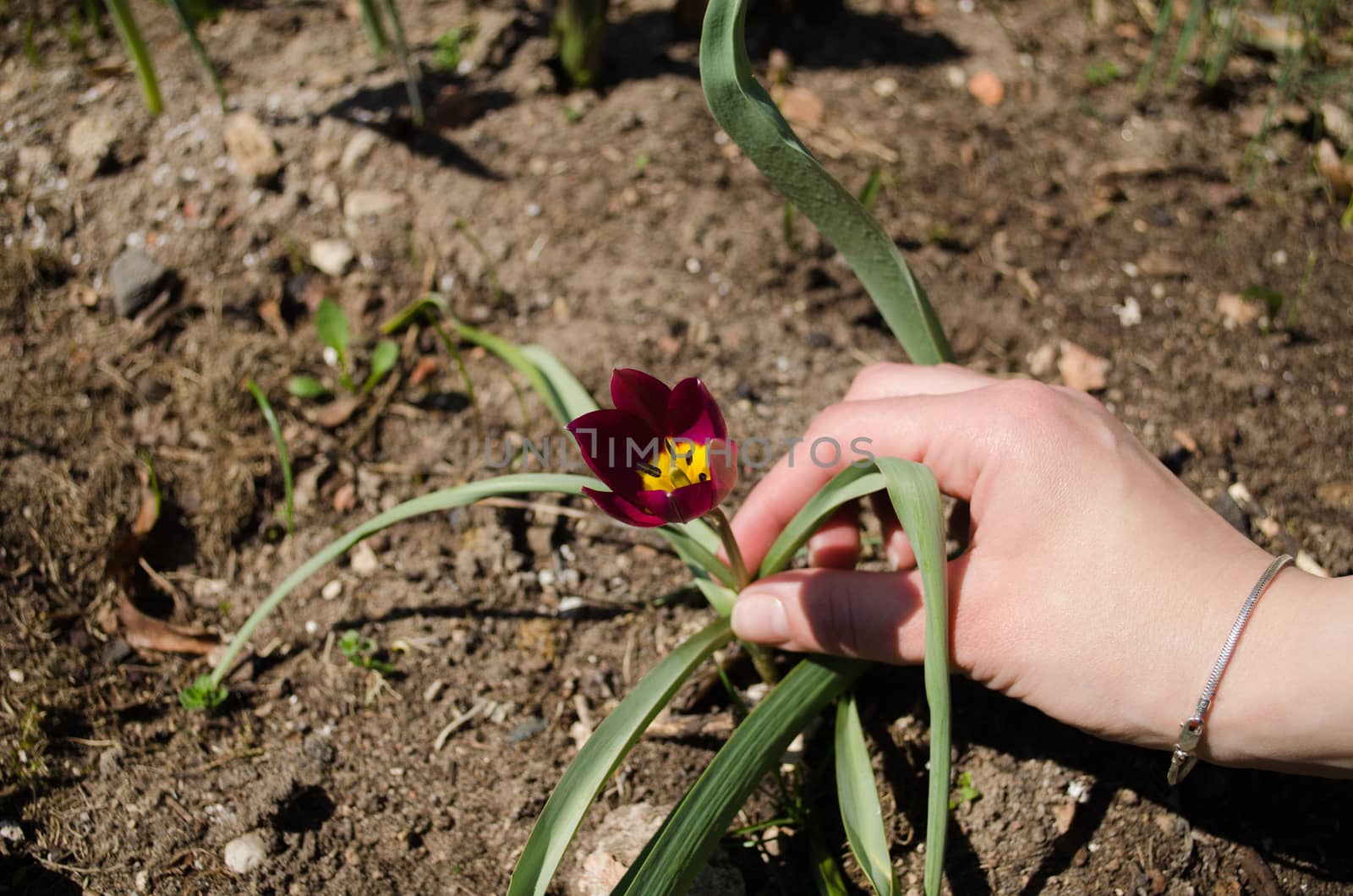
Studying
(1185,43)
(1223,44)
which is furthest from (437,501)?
(1223,44)

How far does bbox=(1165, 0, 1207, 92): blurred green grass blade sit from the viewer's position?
240 centimetres

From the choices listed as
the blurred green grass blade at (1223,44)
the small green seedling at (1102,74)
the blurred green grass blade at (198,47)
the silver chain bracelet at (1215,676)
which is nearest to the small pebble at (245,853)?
the silver chain bracelet at (1215,676)

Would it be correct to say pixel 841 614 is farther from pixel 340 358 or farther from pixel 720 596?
pixel 340 358

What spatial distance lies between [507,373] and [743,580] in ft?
2.85

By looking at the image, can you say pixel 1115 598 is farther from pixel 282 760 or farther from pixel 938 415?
pixel 282 760

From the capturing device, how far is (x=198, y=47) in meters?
2.32

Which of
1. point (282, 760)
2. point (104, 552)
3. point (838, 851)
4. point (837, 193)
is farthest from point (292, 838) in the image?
point (837, 193)

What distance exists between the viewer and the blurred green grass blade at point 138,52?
2309 mm

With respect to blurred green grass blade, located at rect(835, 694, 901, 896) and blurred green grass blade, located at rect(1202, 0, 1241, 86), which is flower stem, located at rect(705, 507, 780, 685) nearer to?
blurred green grass blade, located at rect(835, 694, 901, 896)

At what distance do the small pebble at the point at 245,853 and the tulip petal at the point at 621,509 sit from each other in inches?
35.5

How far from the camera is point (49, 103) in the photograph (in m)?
2.52

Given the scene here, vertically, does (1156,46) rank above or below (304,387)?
above

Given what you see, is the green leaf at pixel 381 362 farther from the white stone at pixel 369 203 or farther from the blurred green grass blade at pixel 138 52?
the blurred green grass blade at pixel 138 52

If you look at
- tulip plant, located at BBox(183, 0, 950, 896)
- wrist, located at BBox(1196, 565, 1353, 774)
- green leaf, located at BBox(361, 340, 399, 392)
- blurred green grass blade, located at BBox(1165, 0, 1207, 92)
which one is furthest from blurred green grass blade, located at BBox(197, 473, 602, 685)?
blurred green grass blade, located at BBox(1165, 0, 1207, 92)
